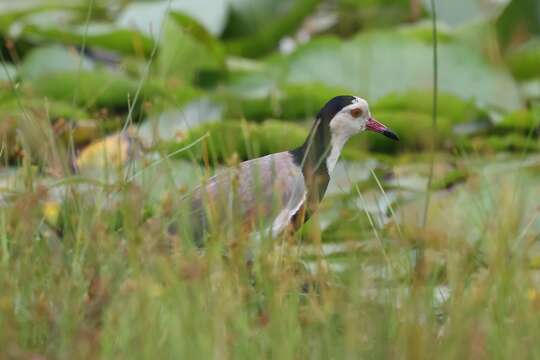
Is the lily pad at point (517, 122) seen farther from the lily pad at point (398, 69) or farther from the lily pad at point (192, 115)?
the lily pad at point (192, 115)

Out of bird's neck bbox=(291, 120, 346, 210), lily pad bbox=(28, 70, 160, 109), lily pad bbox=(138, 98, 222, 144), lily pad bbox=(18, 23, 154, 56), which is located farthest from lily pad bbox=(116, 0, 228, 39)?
bird's neck bbox=(291, 120, 346, 210)

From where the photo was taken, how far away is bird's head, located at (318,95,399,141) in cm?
337

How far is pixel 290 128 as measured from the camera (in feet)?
14.3

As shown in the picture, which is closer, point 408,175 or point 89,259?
point 89,259

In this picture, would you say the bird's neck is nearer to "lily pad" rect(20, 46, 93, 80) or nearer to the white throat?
the white throat

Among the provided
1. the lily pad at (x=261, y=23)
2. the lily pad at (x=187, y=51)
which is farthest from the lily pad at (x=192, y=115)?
the lily pad at (x=261, y=23)

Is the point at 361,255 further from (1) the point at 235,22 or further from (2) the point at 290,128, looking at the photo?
(1) the point at 235,22

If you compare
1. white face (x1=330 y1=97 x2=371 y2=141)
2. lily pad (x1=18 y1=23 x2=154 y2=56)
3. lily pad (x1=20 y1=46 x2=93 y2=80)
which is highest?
white face (x1=330 y1=97 x2=371 y2=141)

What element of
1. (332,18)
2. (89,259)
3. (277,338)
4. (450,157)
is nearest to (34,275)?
(89,259)

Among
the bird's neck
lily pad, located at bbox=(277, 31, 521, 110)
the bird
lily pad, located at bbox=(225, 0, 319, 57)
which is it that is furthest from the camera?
lily pad, located at bbox=(225, 0, 319, 57)

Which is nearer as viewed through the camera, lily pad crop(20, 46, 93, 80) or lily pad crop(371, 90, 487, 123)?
lily pad crop(371, 90, 487, 123)

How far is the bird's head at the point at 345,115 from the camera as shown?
337cm

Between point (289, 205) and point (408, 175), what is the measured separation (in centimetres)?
127

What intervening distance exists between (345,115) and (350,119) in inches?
0.8
